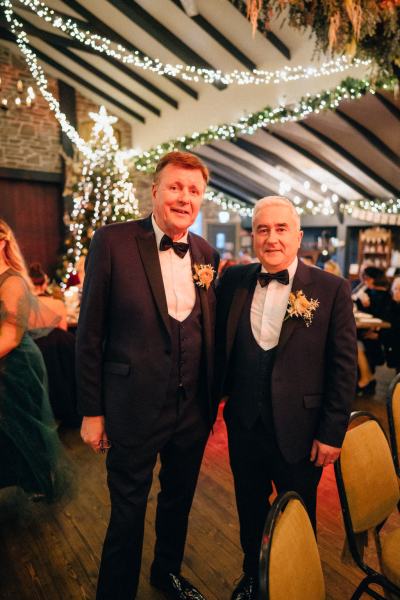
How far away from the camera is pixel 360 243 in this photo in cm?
1066

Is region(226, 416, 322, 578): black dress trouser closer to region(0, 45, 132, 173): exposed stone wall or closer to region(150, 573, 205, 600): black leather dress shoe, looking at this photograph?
region(150, 573, 205, 600): black leather dress shoe

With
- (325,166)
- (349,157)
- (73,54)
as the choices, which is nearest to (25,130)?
(73,54)

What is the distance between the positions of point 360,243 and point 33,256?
7.60 metres

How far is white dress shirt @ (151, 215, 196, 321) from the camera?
5.89 ft

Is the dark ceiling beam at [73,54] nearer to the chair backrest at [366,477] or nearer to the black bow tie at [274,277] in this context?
the black bow tie at [274,277]

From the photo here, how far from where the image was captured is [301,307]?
167cm

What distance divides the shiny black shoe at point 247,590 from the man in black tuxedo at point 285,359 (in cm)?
45

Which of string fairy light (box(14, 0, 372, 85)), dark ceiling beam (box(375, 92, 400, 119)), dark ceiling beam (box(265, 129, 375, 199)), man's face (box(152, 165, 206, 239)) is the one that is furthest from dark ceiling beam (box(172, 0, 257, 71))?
man's face (box(152, 165, 206, 239))

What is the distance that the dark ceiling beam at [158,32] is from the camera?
21.3 ft

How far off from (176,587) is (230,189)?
11738 millimetres

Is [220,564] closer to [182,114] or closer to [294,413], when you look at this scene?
[294,413]

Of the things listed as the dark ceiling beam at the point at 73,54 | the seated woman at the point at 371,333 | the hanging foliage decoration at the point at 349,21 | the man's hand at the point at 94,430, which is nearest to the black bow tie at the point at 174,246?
the man's hand at the point at 94,430

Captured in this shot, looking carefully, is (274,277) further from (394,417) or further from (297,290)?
(394,417)

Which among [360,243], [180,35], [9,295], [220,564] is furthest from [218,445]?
[360,243]
